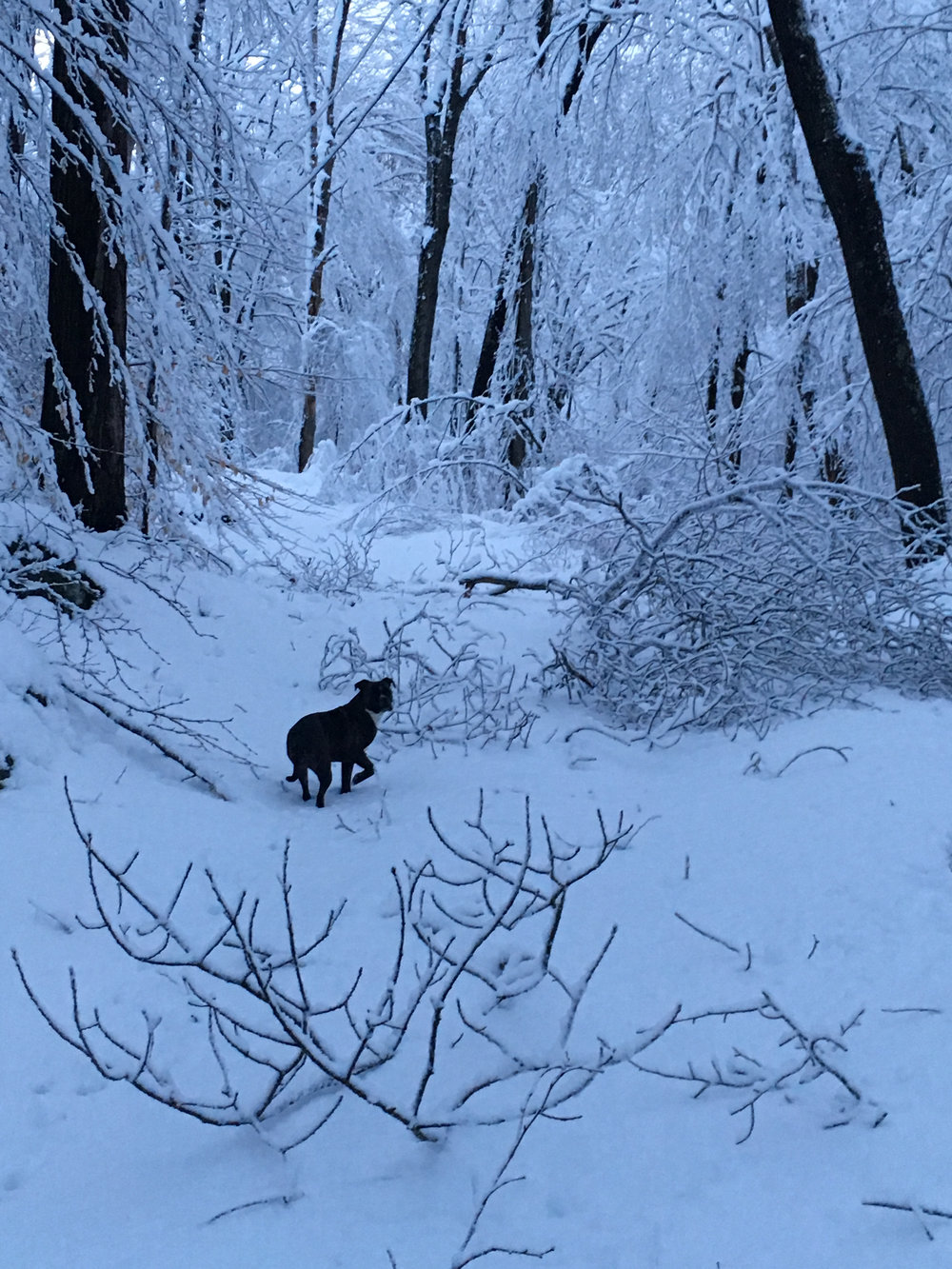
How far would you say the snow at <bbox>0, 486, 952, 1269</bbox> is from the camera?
196 cm

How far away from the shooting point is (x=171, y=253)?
568 cm

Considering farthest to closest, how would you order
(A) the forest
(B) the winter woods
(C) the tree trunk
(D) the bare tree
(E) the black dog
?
(C) the tree trunk, (D) the bare tree, (B) the winter woods, (E) the black dog, (A) the forest

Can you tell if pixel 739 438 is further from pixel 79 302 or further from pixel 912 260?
pixel 79 302

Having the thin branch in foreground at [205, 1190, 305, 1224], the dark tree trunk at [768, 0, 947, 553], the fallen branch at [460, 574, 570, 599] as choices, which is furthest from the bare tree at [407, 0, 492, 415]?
the thin branch in foreground at [205, 1190, 305, 1224]

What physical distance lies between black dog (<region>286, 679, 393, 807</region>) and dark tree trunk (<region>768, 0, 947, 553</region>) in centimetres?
407

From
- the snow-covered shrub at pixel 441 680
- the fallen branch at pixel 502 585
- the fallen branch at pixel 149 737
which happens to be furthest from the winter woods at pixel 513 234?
the snow-covered shrub at pixel 441 680

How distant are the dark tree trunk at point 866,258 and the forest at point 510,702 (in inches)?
1.4

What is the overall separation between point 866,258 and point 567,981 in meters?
5.63

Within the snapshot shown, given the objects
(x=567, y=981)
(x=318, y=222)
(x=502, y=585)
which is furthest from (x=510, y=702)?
(x=318, y=222)

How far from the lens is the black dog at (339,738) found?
4.68 meters

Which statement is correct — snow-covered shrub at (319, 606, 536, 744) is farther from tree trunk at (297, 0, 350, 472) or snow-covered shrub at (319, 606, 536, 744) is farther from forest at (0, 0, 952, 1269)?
tree trunk at (297, 0, 350, 472)

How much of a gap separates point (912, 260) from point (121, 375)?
248 inches

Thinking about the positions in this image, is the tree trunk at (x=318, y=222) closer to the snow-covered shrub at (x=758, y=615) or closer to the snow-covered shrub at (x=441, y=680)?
the snow-covered shrub at (x=441, y=680)

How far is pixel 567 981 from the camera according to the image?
2.98 m
